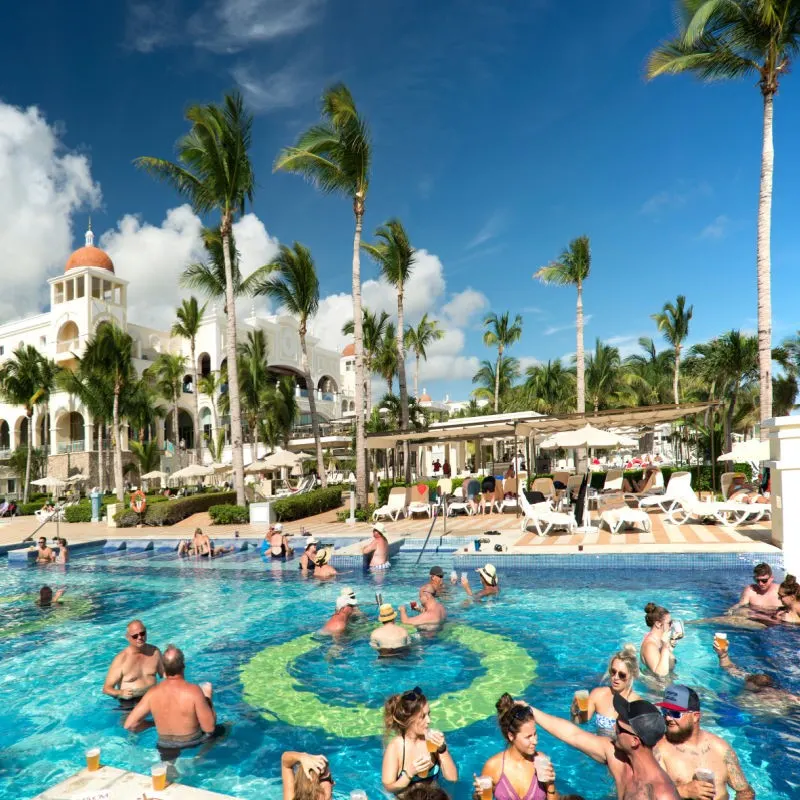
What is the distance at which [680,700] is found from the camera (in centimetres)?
340

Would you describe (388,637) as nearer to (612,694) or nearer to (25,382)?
(612,694)

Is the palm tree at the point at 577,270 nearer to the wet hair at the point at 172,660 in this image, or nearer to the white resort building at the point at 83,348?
the white resort building at the point at 83,348

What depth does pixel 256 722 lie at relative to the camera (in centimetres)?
540

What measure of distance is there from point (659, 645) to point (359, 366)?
13.2 m

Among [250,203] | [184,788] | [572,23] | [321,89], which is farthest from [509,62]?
[184,788]

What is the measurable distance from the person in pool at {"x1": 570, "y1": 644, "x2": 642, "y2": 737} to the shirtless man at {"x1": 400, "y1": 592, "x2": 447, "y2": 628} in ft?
10.4

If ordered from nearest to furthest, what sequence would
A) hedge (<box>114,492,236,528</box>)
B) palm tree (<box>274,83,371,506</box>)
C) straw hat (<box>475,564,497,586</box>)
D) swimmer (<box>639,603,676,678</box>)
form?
swimmer (<box>639,603,676,678</box>), straw hat (<box>475,564,497,586</box>), palm tree (<box>274,83,371,506</box>), hedge (<box>114,492,236,528</box>)

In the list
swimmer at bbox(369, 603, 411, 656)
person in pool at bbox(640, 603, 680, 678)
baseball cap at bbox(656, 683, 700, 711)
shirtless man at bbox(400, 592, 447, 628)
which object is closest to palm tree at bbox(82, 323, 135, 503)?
shirtless man at bbox(400, 592, 447, 628)

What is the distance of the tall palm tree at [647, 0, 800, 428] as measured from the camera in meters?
13.8

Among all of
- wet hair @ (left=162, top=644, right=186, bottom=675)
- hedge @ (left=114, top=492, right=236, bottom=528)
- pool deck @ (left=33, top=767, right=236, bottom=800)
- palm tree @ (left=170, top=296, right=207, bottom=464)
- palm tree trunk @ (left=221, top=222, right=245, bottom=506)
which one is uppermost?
palm tree @ (left=170, top=296, right=207, bottom=464)

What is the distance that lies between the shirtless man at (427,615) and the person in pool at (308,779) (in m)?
4.54

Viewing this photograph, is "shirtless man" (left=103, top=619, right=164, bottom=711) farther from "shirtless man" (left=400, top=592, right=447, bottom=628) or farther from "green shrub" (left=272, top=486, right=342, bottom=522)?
"green shrub" (left=272, top=486, right=342, bottom=522)

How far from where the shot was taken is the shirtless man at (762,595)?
23.0 ft

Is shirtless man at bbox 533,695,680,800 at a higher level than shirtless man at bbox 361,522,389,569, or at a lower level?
higher
